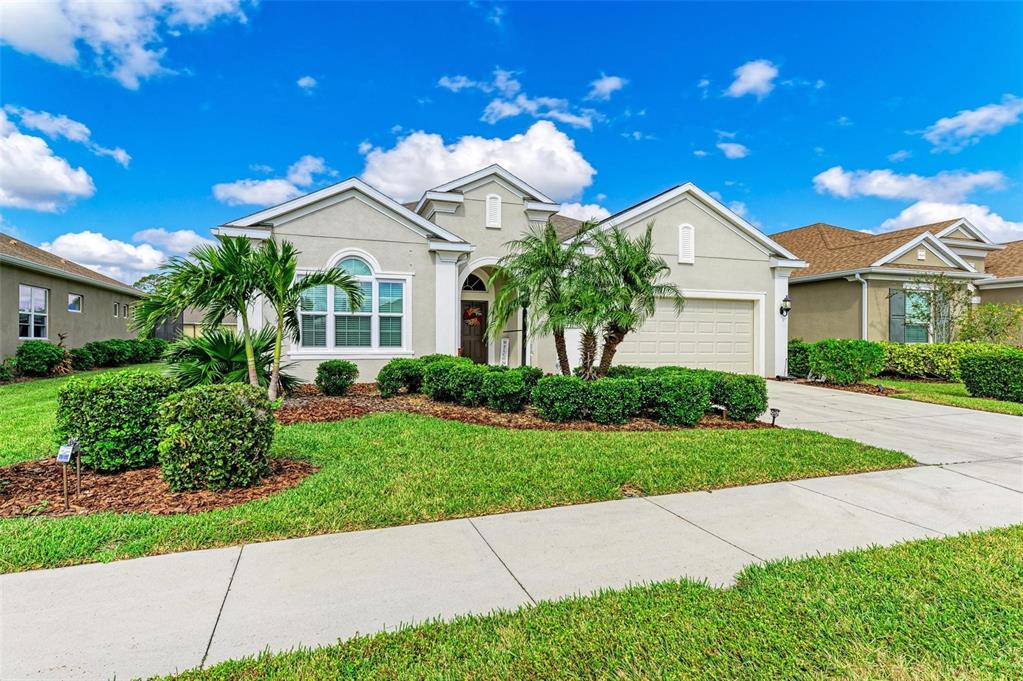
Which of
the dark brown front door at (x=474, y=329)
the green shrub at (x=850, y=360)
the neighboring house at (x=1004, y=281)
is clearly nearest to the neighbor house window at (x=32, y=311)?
the dark brown front door at (x=474, y=329)

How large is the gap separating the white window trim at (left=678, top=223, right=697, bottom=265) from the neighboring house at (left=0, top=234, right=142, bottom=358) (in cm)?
1555

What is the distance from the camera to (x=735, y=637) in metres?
2.44

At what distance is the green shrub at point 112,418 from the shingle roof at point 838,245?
18466 mm

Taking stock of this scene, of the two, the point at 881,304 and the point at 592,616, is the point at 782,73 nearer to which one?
the point at 881,304

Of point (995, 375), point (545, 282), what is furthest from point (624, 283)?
point (995, 375)

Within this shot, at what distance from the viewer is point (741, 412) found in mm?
8070

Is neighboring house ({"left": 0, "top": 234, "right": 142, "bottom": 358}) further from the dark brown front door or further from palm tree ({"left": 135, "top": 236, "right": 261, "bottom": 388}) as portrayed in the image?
the dark brown front door

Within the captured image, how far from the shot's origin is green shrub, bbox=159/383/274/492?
4352mm

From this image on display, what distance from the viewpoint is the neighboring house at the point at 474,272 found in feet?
38.2

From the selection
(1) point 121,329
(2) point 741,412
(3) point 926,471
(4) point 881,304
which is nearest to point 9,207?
(1) point 121,329

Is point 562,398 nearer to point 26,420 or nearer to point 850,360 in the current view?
point 26,420

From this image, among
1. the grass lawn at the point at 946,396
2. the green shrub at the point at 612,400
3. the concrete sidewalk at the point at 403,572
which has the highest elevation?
the green shrub at the point at 612,400

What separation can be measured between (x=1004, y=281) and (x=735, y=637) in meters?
22.2

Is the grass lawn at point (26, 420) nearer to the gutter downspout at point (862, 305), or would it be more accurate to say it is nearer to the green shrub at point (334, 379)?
the green shrub at point (334, 379)
